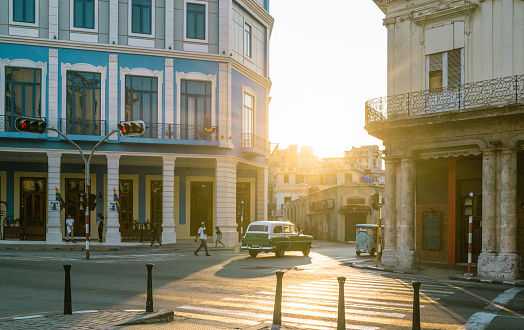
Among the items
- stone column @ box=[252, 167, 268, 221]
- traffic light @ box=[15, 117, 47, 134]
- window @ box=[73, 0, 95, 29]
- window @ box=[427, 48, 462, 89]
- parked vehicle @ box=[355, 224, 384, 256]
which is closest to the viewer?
window @ box=[427, 48, 462, 89]

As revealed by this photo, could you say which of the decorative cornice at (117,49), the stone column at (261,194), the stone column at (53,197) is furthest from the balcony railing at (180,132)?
the stone column at (261,194)

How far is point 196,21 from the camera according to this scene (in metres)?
35.6

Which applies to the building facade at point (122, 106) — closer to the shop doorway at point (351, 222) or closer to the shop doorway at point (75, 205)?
the shop doorway at point (75, 205)

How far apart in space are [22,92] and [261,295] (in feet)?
82.6

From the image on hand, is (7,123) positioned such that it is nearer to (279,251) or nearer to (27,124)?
(27,124)

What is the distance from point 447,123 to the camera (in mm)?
20312

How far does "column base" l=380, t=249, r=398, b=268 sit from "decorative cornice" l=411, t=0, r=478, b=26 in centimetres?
930

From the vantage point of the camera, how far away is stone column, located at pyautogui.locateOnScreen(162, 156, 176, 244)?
111 ft

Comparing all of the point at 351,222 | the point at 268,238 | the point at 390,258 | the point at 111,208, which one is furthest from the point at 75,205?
the point at 351,222

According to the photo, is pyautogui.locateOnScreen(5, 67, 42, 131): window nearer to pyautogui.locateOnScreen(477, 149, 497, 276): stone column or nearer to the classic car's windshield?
the classic car's windshield

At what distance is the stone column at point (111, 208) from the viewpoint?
1305 inches

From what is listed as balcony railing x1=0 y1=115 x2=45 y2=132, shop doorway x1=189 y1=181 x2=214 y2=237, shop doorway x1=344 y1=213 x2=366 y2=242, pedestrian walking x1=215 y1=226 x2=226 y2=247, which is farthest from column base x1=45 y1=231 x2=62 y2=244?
shop doorway x1=344 y1=213 x2=366 y2=242

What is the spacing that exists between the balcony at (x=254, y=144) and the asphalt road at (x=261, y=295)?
678 inches

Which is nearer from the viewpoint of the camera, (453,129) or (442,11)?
(453,129)
